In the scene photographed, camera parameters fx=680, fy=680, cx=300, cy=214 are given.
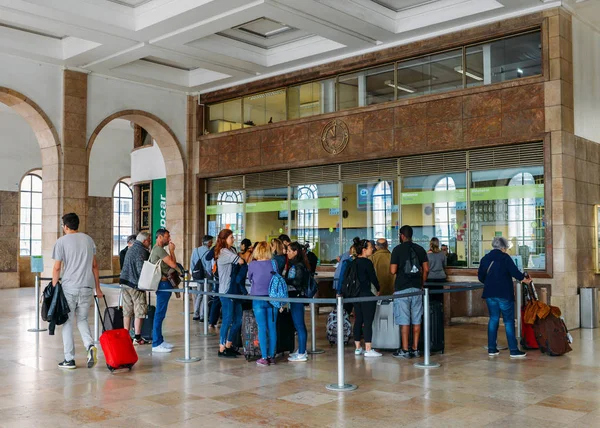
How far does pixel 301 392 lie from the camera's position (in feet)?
22.4

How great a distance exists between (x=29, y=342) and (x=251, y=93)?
29.1 ft

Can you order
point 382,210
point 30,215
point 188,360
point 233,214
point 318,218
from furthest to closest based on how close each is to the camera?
1. point 30,215
2. point 233,214
3. point 318,218
4. point 382,210
5. point 188,360

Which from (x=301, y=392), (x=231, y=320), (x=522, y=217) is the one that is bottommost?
(x=301, y=392)

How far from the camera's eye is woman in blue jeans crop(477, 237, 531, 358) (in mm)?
8734

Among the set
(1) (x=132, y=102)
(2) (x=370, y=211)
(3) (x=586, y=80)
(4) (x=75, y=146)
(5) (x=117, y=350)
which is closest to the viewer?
(5) (x=117, y=350)

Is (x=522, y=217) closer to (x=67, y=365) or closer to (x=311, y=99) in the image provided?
(x=311, y=99)

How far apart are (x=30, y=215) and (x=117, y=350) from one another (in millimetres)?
19873

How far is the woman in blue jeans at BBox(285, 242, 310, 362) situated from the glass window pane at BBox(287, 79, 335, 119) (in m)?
7.08

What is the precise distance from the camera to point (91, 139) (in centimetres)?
1614

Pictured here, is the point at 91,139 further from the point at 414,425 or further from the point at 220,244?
the point at 414,425

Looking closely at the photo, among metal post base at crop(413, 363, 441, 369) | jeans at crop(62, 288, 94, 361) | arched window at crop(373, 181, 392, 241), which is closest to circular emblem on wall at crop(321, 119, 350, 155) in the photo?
arched window at crop(373, 181, 392, 241)

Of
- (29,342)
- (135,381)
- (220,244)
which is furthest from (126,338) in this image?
(29,342)

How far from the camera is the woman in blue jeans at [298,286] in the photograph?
8523 mm

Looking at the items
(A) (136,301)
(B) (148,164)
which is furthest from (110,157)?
Answer: (A) (136,301)
